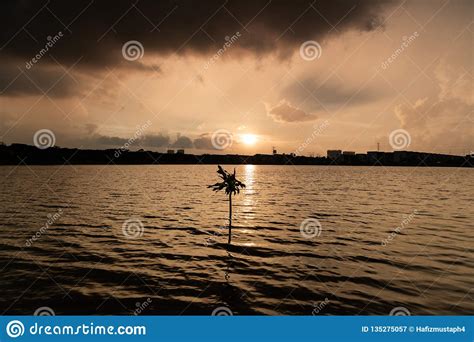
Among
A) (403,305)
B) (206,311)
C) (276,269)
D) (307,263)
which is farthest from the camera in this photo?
(307,263)

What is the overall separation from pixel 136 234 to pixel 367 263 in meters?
19.8

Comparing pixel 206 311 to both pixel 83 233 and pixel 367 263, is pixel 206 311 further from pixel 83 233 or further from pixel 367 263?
pixel 83 233

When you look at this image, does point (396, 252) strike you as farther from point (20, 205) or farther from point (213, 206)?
point (20, 205)

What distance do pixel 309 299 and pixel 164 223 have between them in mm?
22447

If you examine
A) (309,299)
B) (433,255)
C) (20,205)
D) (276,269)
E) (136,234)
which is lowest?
Answer: (309,299)

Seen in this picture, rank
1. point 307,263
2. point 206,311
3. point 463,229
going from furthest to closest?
point 463,229 → point 307,263 → point 206,311

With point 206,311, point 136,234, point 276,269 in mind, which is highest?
point 136,234

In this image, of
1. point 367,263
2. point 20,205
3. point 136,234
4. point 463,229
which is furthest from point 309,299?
point 20,205

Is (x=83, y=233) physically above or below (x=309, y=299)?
above

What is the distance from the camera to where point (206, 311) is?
13.7 meters

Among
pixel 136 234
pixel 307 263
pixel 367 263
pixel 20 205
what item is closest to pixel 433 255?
pixel 367 263

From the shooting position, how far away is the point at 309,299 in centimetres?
1527

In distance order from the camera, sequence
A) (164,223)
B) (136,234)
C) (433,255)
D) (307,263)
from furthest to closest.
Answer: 1. (164,223)
2. (136,234)
3. (433,255)
4. (307,263)

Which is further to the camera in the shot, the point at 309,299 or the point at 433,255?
the point at 433,255
